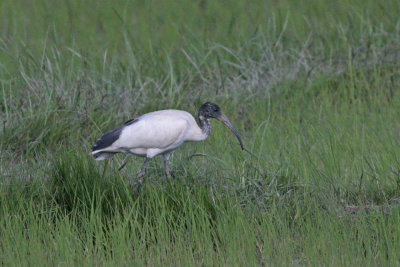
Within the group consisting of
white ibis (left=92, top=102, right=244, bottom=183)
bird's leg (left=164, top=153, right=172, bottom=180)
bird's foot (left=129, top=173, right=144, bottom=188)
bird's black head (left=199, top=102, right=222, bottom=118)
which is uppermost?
bird's black head (left=199, top=102, right=222, bottom=118)

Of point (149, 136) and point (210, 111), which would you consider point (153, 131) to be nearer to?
point (149, 136)

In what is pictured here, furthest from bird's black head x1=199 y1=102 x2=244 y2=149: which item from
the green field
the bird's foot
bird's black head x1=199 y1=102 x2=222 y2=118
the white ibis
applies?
the bird's foot

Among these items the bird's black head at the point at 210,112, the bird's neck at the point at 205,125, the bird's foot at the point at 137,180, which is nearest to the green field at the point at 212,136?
the bird's foot at the point at 137,180

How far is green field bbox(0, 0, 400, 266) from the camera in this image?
15.7ft

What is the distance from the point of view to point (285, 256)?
4.62 m

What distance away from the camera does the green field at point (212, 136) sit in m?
4.79

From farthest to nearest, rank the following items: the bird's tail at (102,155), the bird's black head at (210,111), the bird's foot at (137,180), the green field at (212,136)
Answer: the bird's black head at (210,111), the bird's tail at (102,155), the bird's foot at (137,180), the green field at (212,136)

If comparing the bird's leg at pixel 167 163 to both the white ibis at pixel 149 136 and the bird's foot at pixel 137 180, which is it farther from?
the bird's foot at pixel 137 180

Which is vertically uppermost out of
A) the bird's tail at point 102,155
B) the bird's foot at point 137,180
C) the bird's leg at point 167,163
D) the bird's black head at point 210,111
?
the bird's black head at point 210,111

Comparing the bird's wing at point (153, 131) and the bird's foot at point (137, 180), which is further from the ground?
the bird's wing at point (153, 131)

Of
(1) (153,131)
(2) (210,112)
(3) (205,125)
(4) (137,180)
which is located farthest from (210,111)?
(4) (137,180)

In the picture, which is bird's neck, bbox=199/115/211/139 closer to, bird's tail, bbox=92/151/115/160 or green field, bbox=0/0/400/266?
green field, bbox=0/0/400/266

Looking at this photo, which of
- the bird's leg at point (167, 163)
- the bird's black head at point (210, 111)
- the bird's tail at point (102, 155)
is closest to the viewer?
the bird's leg at point (167, 163)

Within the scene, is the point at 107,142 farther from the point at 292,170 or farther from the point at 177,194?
the point at 292,170
